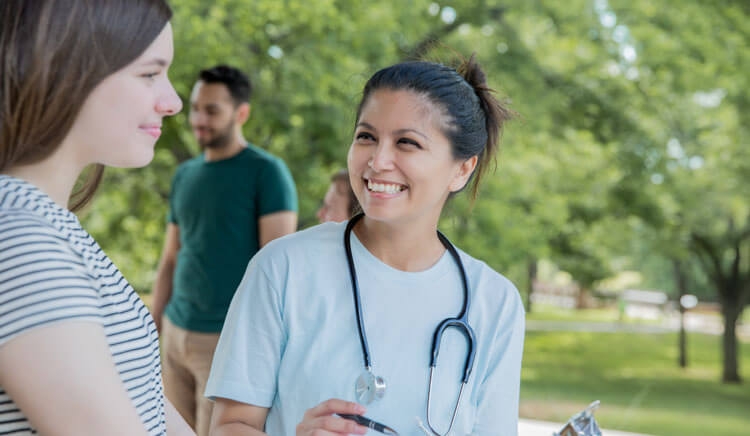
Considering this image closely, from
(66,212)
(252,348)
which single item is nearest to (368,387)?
(252,348)

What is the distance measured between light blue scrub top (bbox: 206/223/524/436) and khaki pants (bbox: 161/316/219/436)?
1.25 meters

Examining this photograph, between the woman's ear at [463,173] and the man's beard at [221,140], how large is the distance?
4.29 ft

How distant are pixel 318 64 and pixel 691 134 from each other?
473 centimetres

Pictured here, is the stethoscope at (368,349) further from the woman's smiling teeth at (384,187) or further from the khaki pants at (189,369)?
the khaki pants at (189,369)

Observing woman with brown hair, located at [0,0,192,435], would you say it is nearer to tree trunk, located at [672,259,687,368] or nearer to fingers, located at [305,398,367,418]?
fingers, located at [305,398,367,418]

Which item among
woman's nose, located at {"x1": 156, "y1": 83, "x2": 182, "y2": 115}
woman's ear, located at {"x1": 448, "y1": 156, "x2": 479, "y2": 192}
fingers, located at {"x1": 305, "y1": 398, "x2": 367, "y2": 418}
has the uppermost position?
woman's nose, located at {"x1": 156, "y1": 83, "x2": 182, "y2": 115}

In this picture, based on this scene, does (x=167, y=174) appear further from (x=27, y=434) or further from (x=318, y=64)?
(x=27, y=434)

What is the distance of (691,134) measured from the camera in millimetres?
8273

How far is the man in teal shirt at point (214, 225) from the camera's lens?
2.44 m

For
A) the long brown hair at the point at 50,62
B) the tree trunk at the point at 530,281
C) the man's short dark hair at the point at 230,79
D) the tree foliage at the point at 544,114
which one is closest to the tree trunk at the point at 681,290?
the tree foliage at the point at 544,114

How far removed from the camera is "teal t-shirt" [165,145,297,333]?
245 cm

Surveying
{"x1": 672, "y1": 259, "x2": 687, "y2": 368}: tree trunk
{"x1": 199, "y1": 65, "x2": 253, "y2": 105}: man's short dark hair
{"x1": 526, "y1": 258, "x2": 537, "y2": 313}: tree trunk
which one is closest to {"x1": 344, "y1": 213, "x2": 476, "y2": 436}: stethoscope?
{"x1": 199, "y1": 65, "x2": 253, "y2": 105}: man's short dark hair

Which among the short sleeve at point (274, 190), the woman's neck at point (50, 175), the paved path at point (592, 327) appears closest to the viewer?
the woman's neck at point (50, 175)

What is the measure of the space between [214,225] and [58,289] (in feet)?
6.10
